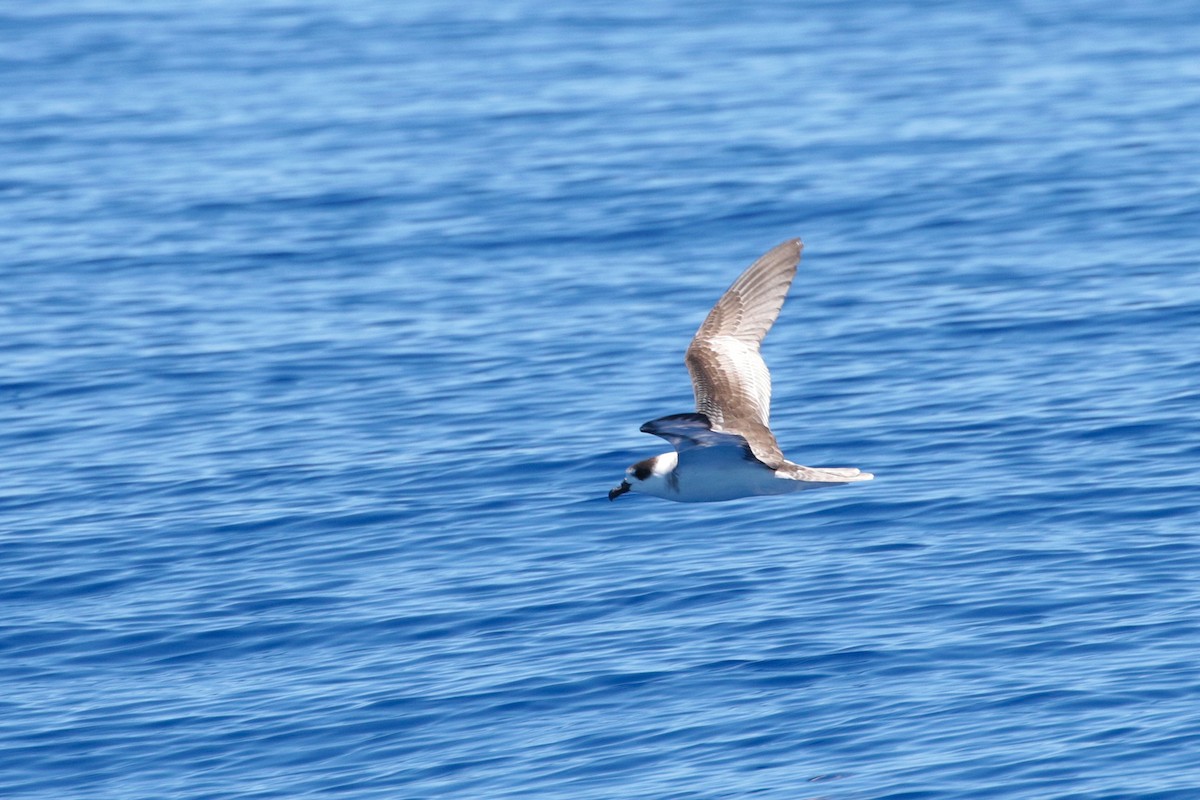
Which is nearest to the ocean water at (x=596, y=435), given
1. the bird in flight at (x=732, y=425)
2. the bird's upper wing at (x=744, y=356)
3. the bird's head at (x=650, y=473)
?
the bird's head at (x=650, y=473)

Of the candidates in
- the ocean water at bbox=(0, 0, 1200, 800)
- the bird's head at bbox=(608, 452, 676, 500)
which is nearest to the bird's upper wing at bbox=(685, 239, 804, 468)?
the bird's head at bbox=(608, 452, 676, 500)

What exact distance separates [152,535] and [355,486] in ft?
5.19

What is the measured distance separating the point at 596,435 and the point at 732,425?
389 centimetres

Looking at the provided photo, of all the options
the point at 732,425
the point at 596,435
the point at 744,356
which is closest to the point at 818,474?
the point at 732,425

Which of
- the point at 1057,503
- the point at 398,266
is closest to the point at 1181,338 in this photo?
the point at 1057,503

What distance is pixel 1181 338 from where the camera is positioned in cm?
1599

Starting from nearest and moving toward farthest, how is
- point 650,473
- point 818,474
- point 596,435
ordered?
point 818,474
point 650,473
point 596,435

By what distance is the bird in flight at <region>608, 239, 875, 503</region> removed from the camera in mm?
10391

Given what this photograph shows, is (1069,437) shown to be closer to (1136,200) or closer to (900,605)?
(900,605)

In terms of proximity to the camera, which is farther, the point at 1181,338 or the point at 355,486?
the point at 1181,338

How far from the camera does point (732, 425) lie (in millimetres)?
10609

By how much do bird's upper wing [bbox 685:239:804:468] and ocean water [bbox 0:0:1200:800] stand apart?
1.27 meters

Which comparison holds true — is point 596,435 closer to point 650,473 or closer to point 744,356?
point 744,356

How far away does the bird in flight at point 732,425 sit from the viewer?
34.1 ft
